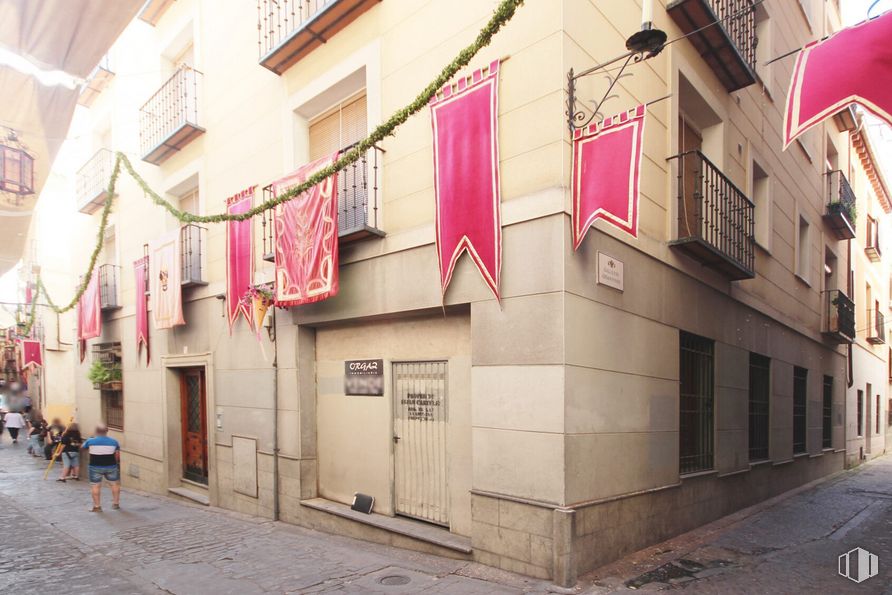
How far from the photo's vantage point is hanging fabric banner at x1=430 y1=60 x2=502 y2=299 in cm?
591

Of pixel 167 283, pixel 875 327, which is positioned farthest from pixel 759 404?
pixel 875 327

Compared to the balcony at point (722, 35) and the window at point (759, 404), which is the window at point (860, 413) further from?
the balcony at point (722, 35)

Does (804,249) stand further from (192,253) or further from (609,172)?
(192,253)

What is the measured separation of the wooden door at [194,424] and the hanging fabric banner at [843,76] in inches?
419

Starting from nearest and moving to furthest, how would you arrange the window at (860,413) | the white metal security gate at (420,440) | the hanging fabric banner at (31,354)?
the white metal security gate at (420,440)
the window at (860,413)
the hanging fabric banner at (31,354)

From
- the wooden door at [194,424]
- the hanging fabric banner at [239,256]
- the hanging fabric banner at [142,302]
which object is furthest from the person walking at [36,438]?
the hanging fabric banner at [239,256]

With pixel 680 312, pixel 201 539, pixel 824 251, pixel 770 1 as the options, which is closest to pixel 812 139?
pixel 824 251

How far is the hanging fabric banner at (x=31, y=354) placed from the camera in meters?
20.2

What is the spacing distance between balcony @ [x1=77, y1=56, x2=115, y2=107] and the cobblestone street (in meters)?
10.8

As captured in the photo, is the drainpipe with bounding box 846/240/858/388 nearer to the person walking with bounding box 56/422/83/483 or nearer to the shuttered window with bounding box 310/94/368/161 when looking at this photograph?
the shuttered window with bounding box 310/94/368/161

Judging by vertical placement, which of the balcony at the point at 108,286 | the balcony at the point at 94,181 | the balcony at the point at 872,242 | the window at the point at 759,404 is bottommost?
the window at the point at 759,404

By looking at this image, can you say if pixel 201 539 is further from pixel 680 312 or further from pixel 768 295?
pixel 768 295

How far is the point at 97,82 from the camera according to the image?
1534cm

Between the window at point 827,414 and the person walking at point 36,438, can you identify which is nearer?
the window at point 827,414
